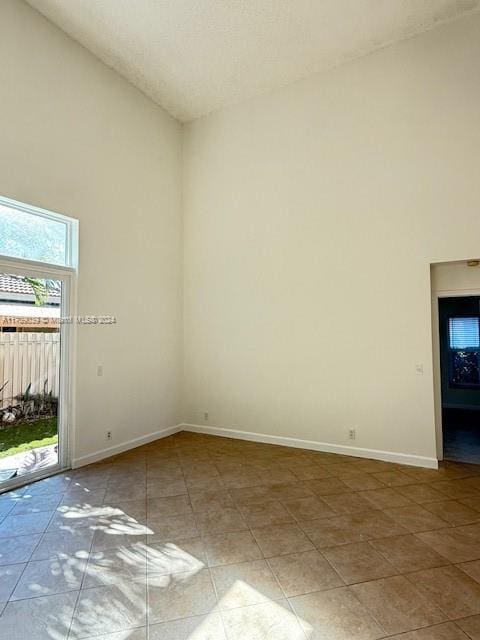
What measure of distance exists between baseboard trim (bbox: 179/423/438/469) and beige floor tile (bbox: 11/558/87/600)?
3.03m

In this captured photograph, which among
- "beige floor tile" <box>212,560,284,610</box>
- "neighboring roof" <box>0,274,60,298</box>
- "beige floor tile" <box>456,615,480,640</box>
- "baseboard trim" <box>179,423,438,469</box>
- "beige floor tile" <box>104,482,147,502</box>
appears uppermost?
"neighboring roof" <box>0,274,60,298</box>

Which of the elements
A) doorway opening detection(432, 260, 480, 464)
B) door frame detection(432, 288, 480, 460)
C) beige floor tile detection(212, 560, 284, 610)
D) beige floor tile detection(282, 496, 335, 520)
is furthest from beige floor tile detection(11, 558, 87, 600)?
doorway opening detection(432, 260, 480, 464)

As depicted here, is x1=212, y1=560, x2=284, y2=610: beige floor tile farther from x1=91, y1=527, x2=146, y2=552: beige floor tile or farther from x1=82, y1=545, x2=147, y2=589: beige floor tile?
x1=91, y1=527, x2=146, y2=552: beige floor tile

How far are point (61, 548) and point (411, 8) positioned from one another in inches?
239

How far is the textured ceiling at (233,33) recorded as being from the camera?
3.87 m

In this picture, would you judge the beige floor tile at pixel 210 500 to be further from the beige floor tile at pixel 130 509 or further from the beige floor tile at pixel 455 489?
the beige floor tile at pixel 455 489

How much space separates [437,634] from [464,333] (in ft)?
20.4

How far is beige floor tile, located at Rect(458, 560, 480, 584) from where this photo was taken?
2260mm

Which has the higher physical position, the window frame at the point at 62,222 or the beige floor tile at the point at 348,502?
the window frame at the point at 62,222

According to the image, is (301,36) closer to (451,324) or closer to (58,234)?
(58,234)

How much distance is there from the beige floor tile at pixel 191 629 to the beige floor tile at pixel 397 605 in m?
0.83

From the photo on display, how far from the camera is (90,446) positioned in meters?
4.35

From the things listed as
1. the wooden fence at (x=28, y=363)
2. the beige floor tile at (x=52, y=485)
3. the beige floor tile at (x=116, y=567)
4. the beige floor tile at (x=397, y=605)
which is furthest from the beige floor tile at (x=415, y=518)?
the wooden fence at (x=28, y=363)

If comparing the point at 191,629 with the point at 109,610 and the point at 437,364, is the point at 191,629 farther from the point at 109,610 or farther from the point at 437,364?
the point at 437,364
